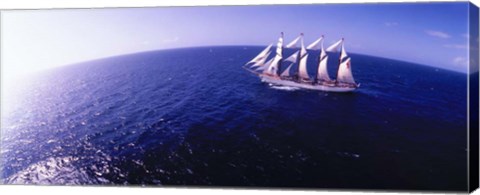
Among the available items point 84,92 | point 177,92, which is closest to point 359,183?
point 177,92

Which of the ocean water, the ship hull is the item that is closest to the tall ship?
the ship hull

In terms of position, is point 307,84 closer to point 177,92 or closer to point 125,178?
point 177,92

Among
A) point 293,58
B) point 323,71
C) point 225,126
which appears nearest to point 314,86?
point 323,71

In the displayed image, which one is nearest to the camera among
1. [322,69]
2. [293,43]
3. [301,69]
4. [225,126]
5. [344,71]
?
[344,71]

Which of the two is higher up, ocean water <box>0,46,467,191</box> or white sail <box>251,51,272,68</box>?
white sail <box>251,51,272,68</box>

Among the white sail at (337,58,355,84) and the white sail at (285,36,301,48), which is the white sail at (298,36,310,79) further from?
the white sail at (337,58,355,84)

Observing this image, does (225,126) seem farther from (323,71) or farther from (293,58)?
(323,71)
